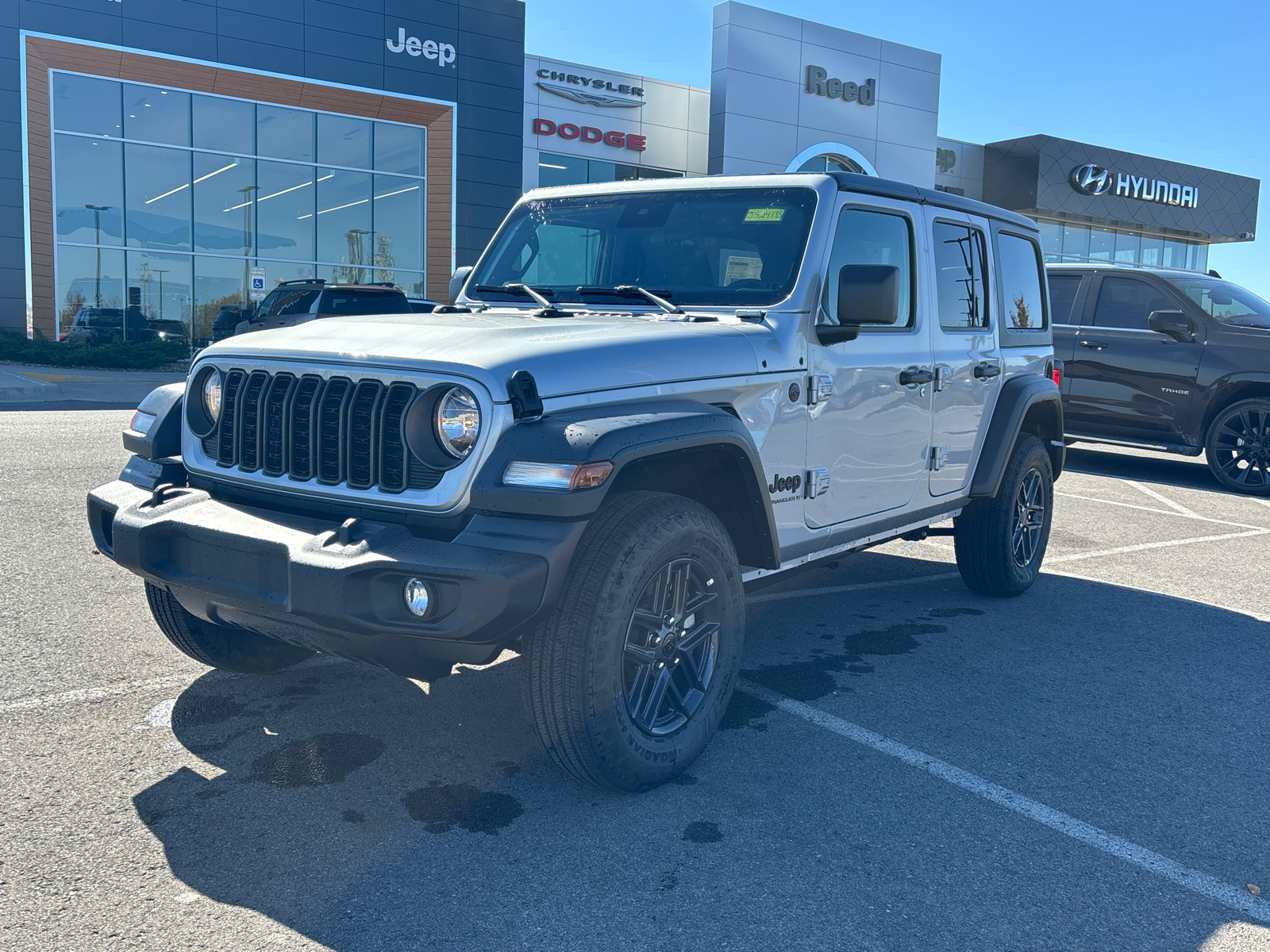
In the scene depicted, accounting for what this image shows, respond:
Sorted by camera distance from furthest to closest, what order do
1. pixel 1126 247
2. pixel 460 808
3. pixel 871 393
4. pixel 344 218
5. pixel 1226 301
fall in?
pixel 1126 247 < pixel 344 218 < pixel 1226 301 < pixel 871 393 < pixel 460 808

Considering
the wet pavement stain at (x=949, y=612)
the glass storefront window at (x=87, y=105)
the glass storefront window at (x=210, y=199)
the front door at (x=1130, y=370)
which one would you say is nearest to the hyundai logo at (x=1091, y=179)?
the glass storefront window at (x=210, y=199)

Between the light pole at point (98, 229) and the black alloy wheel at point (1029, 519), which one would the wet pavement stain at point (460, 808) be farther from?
the light pole at point (98, 229)

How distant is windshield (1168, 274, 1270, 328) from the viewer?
10.2 m


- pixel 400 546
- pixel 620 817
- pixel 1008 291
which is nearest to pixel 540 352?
pixel 400 546

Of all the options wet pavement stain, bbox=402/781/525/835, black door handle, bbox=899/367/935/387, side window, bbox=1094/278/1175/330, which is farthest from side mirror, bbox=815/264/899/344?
side window, bbox=1094/278/1175/330

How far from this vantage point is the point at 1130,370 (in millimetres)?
10500

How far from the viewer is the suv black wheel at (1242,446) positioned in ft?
32.8

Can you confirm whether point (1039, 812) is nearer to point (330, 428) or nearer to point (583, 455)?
point (583, 455)

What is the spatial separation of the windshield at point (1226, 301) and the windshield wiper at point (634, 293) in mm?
8223

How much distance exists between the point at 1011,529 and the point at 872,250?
6.62 feet

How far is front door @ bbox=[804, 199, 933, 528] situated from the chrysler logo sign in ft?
114

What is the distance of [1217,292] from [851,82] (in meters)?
20.3

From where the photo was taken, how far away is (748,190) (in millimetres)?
4297

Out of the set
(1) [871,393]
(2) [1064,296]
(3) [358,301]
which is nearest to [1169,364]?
(2) [1064,296]
